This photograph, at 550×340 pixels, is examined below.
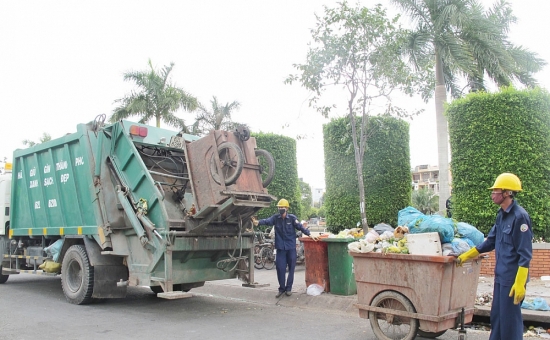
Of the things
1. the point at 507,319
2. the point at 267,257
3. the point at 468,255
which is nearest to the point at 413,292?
the point at 468,255

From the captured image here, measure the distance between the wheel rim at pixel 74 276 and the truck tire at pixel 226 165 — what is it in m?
3.12

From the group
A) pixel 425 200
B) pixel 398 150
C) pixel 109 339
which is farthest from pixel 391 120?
pixel 425 200

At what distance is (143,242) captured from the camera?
640 centimetres

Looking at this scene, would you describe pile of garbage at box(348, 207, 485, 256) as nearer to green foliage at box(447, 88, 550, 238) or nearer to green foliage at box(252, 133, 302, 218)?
green foliage at box(447, 88, 550, 238)

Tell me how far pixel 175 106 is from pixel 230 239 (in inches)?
675

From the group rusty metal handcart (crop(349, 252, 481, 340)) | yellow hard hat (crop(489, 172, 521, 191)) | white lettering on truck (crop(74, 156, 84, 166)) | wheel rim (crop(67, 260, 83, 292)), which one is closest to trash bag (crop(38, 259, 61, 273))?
wheel rim (crop(67, 260, 83, 292))

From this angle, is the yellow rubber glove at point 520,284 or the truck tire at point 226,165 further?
the truck tire at point 226,165

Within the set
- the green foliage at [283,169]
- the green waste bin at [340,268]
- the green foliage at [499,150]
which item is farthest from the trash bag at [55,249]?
the green foliage at [499,150]

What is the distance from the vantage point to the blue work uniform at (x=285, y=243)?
25.9 feet

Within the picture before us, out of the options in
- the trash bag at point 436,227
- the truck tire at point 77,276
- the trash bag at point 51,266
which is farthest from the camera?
the trash bag at point 51,266

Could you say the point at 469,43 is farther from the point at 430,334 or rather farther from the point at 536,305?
the point at 430,334

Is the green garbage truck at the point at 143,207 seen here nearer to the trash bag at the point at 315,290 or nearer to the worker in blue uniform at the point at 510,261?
the trash bag at the point at 315,290

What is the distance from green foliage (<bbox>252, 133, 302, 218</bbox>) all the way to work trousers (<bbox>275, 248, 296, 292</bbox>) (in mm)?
5627

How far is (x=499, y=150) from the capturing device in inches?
366
